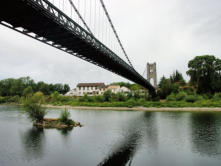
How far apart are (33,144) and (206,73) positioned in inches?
1853

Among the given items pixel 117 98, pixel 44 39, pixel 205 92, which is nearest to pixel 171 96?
pixel 205 92

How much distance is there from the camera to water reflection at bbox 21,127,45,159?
476 inches

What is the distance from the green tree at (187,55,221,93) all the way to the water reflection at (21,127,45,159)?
4369 cm

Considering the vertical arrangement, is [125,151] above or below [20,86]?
below

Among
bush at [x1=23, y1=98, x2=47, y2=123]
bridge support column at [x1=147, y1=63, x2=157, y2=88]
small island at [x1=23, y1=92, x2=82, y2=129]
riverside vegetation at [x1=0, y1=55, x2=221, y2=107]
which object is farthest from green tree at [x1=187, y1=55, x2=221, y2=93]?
bush at [x1=23, y1=98, x2=47, y2=123]

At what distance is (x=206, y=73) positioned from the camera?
159 ft

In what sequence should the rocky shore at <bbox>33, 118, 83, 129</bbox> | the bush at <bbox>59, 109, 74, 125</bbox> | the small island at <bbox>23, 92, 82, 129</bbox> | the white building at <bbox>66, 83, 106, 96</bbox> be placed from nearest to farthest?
the rocky shore at <bbox>33, 118, 83, 129</bbox>, the small island at <bbox>23, 92, 82, 129</bbox>, the bush at <bbox>59, 109, 74, 125</bbox>, the white building at <bbox>66, 83, 106, 96</bbox>

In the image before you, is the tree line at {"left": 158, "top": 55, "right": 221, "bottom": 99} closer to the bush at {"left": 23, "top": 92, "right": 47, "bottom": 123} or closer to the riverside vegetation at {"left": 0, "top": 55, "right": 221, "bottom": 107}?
the riverside vegetation at {"left": 0, "top": 55, "right": 221, "bottom": 107}

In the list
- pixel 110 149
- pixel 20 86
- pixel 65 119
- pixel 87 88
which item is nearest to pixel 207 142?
pixel 110 149

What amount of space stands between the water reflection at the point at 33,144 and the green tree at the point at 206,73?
1720 inches

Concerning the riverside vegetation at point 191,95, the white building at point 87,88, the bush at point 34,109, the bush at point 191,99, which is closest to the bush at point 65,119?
the bush at point 34,109

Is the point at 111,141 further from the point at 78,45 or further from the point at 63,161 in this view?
the point at 78,45

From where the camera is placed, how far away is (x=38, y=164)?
1053 centimetres

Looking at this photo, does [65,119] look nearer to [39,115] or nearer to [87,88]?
[39,115]
